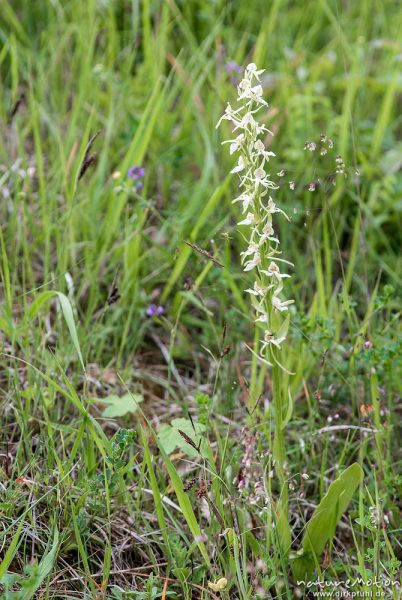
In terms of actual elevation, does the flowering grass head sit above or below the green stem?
above

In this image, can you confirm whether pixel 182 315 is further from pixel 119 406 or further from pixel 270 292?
pixel 270 292

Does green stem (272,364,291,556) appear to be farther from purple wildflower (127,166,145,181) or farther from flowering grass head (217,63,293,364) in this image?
purple wildflower (127,166,145,181)

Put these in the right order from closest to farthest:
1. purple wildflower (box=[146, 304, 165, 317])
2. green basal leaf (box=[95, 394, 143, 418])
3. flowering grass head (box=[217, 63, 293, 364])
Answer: flowering grass head (box=[217, 63, 293, 364]), green basal leaf (box=[95, 394, 143, 418]), purple wildflower (box=[146, 304, 165, 317])

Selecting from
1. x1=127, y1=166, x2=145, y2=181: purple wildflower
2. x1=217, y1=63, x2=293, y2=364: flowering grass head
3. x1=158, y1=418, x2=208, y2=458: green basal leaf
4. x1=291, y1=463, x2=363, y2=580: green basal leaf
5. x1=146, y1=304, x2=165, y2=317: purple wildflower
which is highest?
x1=217, y1=63, x2=293, y2=364: flowering grass head

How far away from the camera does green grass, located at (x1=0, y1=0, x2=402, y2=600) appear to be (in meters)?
1.76

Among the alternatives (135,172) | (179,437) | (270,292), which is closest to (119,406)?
(179,437)

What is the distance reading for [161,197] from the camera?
10.0 ft

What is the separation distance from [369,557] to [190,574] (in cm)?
43

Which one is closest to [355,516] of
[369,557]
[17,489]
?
[369,557]

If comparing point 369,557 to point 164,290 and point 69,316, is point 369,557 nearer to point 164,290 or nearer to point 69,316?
point 69,316

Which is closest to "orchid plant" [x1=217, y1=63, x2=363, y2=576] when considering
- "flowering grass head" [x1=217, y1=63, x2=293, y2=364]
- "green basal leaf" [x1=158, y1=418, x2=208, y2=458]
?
"flowering grass head" [x1=217, y1=63, x2=293, y2=364]

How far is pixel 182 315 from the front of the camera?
8.72 ft

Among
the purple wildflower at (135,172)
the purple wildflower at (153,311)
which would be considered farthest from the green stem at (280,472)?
the purple wildflower at (135,172)

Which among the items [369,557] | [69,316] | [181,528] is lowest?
[181,528]
